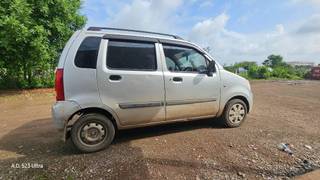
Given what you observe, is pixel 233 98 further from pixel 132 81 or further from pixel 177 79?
pixel 132 81

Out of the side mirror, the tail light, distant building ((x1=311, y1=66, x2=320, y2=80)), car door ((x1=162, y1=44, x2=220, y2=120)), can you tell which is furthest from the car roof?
distant building ((x1=311, y1=66, x2=320, y2=80))

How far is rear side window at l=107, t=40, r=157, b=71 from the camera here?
4.39m

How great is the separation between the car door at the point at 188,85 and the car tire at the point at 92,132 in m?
1.18

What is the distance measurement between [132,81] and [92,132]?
1.10 m

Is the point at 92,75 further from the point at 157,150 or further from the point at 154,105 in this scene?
the point at 157,150

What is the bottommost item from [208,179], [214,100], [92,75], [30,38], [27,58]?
[208,179]

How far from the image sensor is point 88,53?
4.25m

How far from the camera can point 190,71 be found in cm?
510

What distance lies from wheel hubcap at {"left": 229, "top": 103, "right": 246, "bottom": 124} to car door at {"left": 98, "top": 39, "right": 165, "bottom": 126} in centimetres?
166

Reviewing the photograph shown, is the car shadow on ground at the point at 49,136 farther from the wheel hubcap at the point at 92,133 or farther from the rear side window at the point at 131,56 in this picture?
the rear side window at the point at 131,56

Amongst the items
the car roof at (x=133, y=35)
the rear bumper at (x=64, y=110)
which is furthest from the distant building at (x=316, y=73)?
the rear bumper at (x=64, y=110)

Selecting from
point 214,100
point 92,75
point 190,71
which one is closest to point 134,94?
point 92,75

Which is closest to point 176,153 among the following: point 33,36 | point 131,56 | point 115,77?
point 115,77

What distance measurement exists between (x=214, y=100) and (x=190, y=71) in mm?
807
